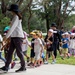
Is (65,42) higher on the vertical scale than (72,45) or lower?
higher

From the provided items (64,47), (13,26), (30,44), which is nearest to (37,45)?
(30,44)

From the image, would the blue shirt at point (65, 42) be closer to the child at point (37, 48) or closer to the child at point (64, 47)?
the child at point (64, 47)

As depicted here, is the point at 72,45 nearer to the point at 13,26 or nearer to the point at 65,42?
the point at 65,42

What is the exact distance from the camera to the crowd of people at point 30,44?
799 cm

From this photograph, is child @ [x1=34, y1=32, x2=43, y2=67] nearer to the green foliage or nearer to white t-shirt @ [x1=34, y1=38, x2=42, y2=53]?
white t-shirt @ [x1=34, y1=38, x2=42, y2=53]

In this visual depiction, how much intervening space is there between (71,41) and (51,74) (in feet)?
21.5

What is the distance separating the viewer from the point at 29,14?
186 feet

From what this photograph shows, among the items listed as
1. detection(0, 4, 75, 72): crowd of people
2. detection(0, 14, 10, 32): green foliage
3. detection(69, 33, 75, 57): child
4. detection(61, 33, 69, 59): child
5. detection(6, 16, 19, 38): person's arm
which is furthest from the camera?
detection(0, 14, 10, 32): green foliage

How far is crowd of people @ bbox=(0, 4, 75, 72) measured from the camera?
7988mm

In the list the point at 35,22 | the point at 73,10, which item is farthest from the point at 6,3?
the point at 35,22

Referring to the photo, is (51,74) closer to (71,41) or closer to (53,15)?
(71,41)

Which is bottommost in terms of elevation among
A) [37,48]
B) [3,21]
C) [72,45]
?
[3,21]

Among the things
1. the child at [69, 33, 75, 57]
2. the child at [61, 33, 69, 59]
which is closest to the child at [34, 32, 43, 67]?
the child at [61, 33, 69, 59]

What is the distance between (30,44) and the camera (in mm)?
10391
